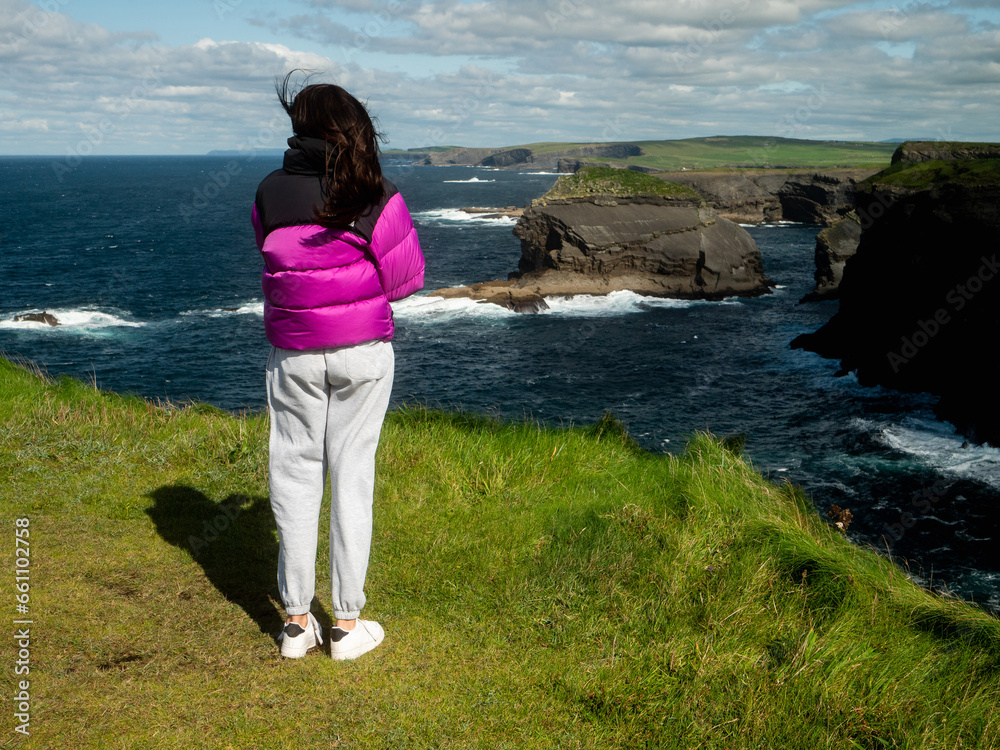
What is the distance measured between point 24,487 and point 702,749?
547 centimetres

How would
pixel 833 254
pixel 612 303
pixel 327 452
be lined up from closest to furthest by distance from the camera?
pixel 327 452
pixel 612 303
pixel 833 254

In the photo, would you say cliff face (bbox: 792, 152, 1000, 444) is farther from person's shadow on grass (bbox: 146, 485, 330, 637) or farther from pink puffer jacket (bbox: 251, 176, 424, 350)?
pink puffer jacket (bbox: 251, 176, 424, 350)

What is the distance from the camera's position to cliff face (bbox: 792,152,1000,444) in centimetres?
2698

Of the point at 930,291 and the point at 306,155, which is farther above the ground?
the point at 306,155

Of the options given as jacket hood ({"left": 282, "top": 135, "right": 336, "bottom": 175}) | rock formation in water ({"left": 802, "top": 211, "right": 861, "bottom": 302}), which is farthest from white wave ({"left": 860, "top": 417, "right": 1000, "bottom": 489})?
rock formation in water ({"left": 802, "top": 211, "right": 861, "bottom": 302})

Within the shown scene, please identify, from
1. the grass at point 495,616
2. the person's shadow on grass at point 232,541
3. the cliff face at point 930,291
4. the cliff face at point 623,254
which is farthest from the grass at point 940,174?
the person's shadow on grass at point 232,541

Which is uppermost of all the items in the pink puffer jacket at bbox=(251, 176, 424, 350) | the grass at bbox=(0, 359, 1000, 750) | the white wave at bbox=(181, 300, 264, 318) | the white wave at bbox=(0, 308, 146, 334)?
the pink puffer jacket at bbox=(251, 176, 424, 350)

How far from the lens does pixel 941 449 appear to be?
2520cm

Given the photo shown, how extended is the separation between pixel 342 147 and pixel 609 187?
55364 millimetres

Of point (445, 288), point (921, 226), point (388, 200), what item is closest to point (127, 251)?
point (445, 288)

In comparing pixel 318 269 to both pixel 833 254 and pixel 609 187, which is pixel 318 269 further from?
pixel 833 254

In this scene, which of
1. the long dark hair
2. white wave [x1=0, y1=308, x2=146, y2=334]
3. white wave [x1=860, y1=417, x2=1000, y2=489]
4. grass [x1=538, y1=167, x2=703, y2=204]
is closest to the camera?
the long dark hair

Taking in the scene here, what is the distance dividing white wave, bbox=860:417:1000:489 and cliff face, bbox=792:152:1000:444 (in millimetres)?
764

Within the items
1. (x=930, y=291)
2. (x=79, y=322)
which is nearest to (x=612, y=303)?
(x=930, y=291)
